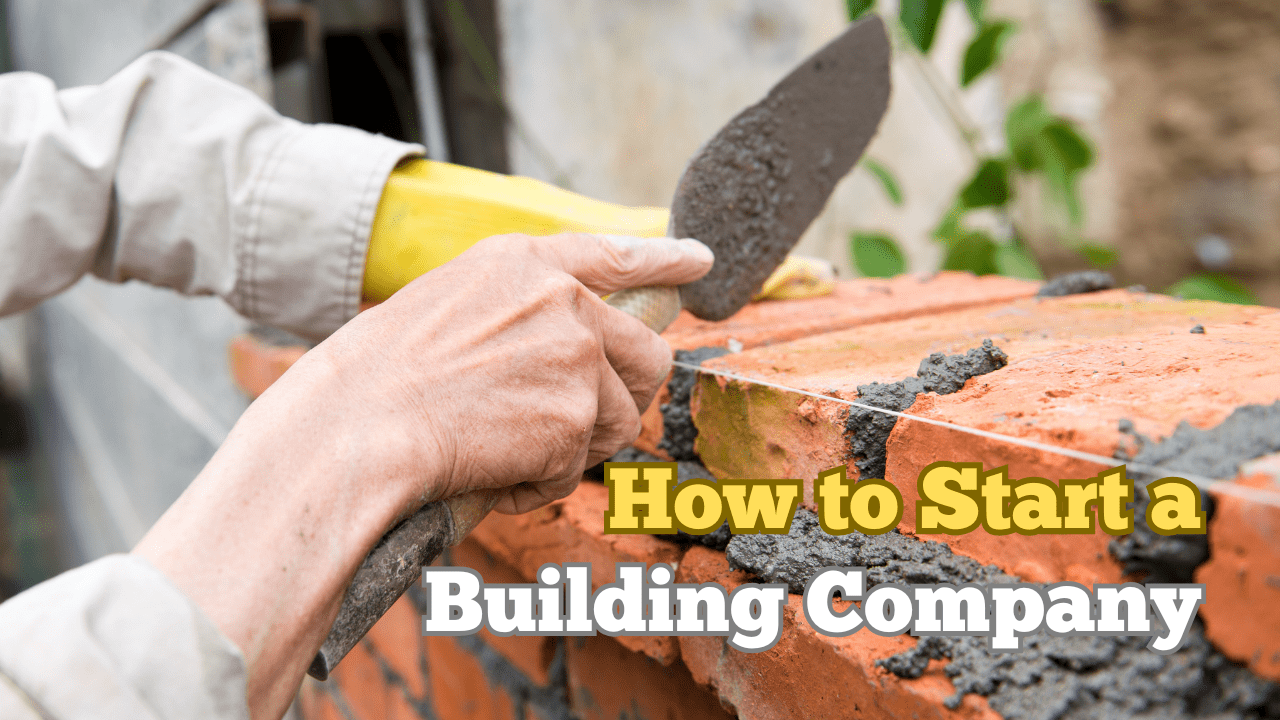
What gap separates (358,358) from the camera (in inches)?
21.1

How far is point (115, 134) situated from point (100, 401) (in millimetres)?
3082

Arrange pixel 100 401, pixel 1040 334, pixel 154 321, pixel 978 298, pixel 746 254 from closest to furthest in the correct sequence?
1. pixel 1040 334
2. pixel 746 254
3. pixel 978 298
4. pixel 154 321
5. pixel 100 401

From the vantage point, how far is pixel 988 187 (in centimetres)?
172

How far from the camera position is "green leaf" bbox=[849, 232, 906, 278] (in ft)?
5.52

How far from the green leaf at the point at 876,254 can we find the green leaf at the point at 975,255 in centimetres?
11

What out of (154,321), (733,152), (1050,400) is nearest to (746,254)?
(733,152)

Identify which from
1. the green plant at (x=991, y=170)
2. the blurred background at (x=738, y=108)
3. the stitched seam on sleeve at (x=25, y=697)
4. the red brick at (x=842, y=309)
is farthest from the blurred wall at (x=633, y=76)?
the stitched seam on sleeve at (x=25, y=697)

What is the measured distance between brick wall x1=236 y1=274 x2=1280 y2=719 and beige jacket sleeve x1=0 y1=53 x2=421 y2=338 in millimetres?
364

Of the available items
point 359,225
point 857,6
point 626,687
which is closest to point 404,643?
point 626,687

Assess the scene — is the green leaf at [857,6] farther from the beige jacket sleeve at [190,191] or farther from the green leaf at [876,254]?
the beige jacket sleeve at [190,191]

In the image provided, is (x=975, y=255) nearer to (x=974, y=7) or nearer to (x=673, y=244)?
(x=974, y=7)

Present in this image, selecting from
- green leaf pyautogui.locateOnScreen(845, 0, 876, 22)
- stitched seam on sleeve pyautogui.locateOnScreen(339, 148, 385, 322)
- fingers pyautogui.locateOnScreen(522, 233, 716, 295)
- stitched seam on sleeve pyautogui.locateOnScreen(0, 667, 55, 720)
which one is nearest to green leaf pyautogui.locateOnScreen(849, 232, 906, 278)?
green leaf pyautogui.locateOnScreen(845, 0, 876, 22)

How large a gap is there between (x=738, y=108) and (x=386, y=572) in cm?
98

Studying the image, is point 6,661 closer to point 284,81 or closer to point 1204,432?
point 1204,432
